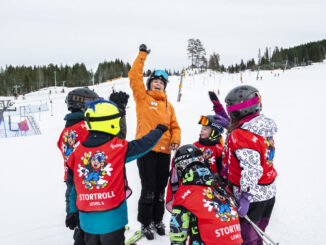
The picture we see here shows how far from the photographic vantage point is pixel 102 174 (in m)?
1.93

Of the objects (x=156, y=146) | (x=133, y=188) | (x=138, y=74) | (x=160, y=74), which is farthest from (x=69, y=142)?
(x=133, y=188)

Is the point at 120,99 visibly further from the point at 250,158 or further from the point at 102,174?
the point at 250,158

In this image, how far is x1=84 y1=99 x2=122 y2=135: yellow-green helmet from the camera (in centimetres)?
192

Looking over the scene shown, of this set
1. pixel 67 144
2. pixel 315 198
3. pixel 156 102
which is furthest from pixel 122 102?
pixel 315 198

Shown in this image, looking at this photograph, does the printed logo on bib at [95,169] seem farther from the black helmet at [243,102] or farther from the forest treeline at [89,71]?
the forest treeline at [89,71]

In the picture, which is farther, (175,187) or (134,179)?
(134,179)

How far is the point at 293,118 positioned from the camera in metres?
10.6

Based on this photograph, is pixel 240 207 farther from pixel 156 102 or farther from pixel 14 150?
pixel 14 150

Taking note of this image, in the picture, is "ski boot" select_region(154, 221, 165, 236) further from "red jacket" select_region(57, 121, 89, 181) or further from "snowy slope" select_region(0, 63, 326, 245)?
"red jacket" select_region(57, 121, 89, 181)

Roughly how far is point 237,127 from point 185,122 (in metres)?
9.31

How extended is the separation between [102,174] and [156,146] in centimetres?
109

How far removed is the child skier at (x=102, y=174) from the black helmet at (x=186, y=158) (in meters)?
0.37

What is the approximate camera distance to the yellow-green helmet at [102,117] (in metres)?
1.92

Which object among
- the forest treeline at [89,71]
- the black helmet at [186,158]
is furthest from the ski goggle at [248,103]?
the forest treeline at [89,71]
